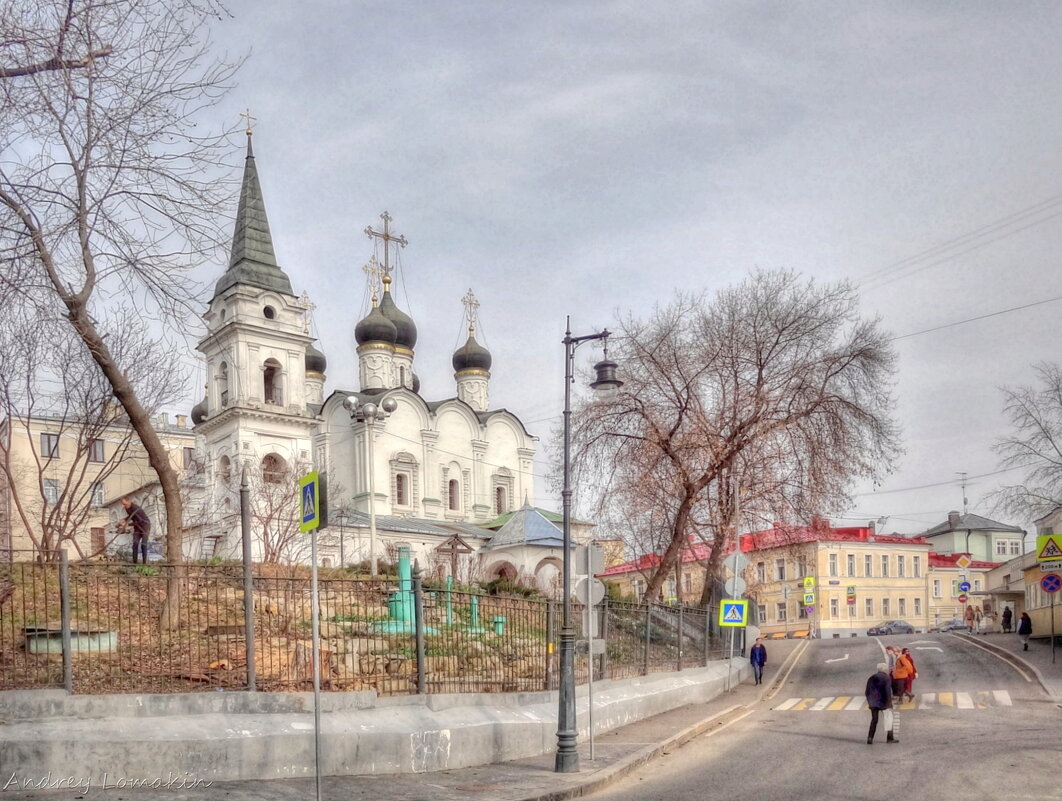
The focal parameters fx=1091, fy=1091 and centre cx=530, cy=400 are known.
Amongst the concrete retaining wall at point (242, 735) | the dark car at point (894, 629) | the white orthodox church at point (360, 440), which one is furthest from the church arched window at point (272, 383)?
the concrete retaining wall at point (242, 735)

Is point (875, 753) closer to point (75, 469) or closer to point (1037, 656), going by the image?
point (75, 469)

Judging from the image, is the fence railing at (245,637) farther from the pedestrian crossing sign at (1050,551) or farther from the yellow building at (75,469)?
the pedestrian crossing sign at (1050,551)

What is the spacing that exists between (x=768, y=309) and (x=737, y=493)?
17.7 ft

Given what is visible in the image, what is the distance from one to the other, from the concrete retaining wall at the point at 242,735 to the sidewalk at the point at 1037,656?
47.0ft

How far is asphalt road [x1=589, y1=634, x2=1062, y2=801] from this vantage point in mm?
12414

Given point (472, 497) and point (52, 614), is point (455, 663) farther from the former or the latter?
point (472, 497)

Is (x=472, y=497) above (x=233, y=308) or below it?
below

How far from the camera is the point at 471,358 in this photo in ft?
228

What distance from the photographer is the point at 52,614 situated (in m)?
14.4

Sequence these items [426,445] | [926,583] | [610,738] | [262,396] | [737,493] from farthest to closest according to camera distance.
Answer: [926,583] → [426,445] → [262,396] → [737,493] → [610,738]

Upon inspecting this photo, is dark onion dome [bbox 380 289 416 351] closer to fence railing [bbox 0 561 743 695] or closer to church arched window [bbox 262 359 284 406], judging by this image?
church arched window [bbox 262 359 284 406]

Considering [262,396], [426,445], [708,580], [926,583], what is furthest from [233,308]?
[926,583]

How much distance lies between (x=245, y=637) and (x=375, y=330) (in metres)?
52.3

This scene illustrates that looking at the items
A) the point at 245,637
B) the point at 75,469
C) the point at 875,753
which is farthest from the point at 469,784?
the point at 75,469
